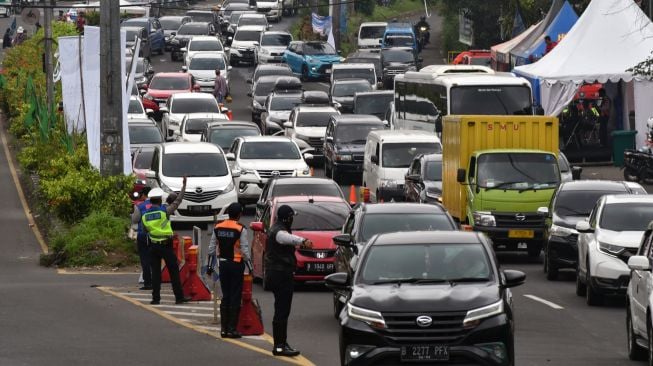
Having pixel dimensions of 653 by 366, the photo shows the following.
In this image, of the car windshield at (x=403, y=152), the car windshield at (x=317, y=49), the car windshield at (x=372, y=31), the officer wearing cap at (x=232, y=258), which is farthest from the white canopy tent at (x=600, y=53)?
the car windshield at (x=372, y=31)

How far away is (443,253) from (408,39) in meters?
65.4

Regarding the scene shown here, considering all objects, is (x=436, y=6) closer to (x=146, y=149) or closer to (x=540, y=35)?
(x=540, y=35)

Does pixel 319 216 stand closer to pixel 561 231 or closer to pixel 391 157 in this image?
pixel 561 231

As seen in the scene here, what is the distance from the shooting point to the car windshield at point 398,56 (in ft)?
240

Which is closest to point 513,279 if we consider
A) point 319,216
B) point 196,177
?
point 319,216

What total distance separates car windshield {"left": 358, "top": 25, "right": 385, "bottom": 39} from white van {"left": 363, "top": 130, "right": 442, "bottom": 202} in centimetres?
4690

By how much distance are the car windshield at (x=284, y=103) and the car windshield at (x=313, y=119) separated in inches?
200

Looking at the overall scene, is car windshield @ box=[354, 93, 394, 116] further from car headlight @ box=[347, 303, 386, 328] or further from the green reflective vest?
car headlight @ box=[347, 303, 386, 328]

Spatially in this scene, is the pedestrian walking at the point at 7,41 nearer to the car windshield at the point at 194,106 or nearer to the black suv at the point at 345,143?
the car windshield at the point at 194,106

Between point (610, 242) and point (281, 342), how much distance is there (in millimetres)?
7180

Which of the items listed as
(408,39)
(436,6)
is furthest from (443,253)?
Answer: (436,6)

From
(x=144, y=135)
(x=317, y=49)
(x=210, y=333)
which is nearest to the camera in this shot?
(x=210, y=333)

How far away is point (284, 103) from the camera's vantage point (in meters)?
53.9

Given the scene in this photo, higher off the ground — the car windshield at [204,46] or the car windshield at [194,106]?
the car windshield at [204,46]
